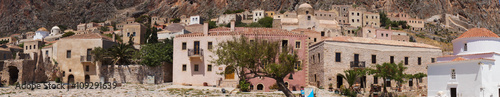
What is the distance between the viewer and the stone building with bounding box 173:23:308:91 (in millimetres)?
37625

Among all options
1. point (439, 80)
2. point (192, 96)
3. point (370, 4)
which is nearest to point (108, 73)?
point (192, 96)

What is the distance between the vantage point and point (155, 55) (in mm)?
42250

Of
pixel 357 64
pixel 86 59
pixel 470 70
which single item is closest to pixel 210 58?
pixel 357 64

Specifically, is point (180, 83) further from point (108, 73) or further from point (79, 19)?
point (79, 19)

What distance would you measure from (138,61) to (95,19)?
117m

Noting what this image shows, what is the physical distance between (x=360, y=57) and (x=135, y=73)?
20.1m

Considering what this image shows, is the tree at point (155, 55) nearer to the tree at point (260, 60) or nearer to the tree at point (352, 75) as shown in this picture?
the tree at point (352, 75)

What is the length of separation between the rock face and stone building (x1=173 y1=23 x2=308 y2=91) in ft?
290

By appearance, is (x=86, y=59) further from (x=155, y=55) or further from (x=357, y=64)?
(x=357, y=64)

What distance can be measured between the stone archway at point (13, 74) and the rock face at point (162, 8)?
3579 inches

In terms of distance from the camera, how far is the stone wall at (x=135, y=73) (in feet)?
141

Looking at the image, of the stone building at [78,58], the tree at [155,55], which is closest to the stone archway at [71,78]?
the stone building at [78,58]

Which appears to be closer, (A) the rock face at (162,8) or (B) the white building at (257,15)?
(B) the white building at (257,15)

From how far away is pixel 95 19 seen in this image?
153875 millimetres
